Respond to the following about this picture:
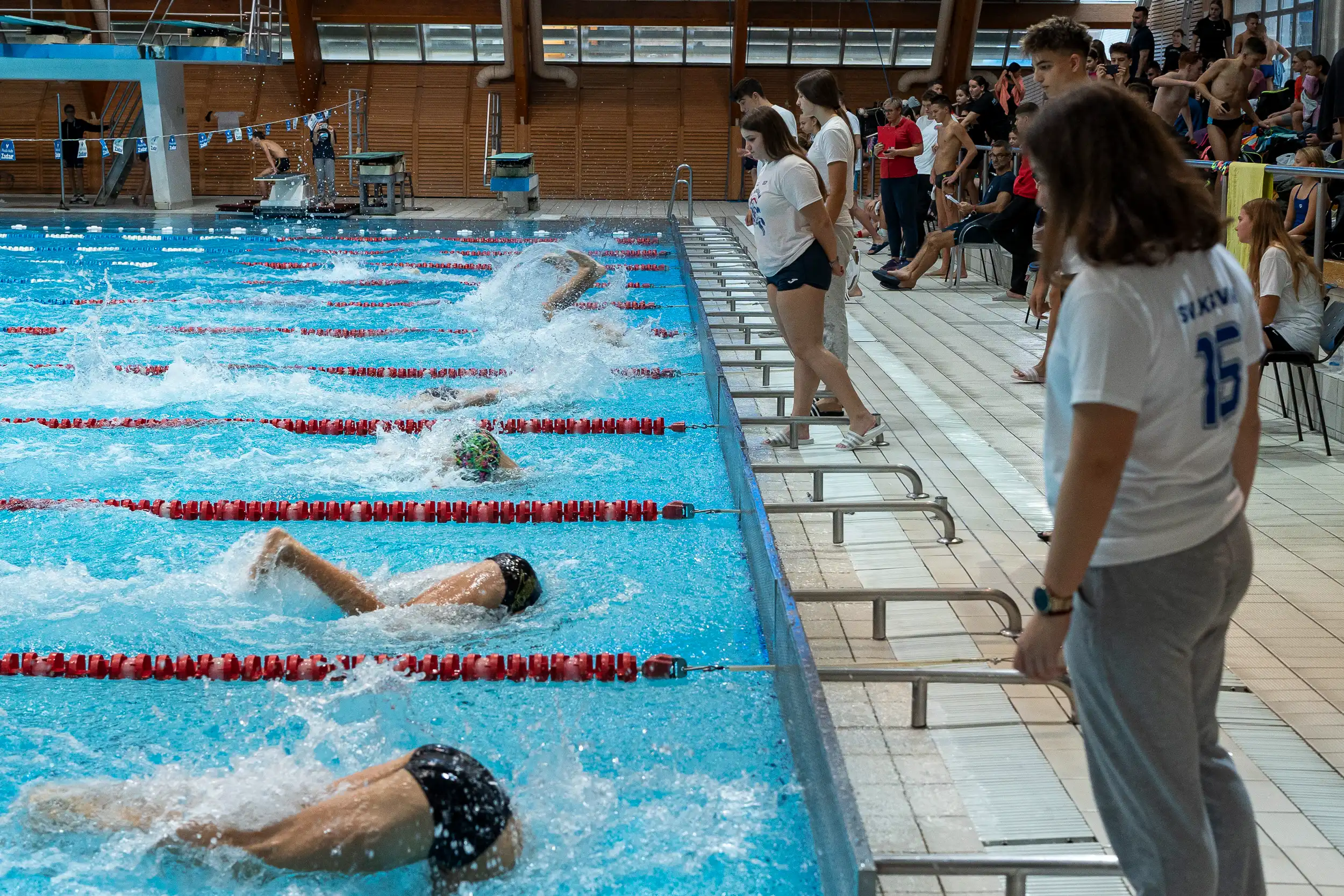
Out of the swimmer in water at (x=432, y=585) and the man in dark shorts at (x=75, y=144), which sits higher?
the man in dark shorts at (x=75, y=144)

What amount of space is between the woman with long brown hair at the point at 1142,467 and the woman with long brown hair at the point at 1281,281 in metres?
3.75

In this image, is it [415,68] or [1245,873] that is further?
[415,68]

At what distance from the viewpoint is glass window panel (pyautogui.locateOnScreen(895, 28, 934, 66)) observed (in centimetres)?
1970

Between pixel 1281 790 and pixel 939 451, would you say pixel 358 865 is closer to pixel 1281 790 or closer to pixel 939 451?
pixel 1281 790

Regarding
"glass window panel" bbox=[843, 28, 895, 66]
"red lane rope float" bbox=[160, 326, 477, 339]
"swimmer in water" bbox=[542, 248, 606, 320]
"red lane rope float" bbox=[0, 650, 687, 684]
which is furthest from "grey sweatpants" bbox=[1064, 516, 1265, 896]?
"glass window panel" bbox=[843, 28, 895, 66]

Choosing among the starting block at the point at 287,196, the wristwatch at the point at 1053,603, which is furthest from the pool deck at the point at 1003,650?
the starting block at the point at 287,196

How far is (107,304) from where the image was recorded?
939 centimetres

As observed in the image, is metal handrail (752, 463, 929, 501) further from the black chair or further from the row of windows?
the row of windows

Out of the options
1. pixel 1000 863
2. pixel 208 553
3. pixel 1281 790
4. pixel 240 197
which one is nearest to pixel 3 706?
pixel 208 553

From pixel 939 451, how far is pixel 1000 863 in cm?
336

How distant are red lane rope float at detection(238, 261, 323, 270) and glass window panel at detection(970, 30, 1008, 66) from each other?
12356 mm

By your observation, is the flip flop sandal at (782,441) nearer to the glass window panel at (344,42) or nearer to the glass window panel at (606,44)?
the glass window panel at (606,44)

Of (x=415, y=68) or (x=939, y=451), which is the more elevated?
(x=415, y=68)

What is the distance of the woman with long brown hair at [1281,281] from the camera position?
4.98m
